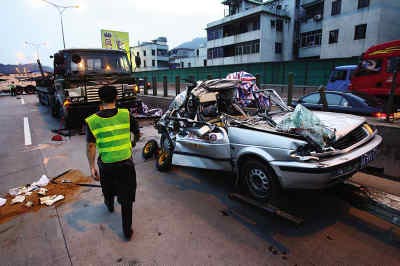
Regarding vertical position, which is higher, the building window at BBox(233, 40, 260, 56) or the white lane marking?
the building window at BBox(233, 40, 260, 56)

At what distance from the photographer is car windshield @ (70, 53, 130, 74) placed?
322 inches

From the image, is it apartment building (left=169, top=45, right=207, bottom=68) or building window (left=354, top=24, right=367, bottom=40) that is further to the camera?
apartment building (left=169, top=45, right=207, bottom=68)

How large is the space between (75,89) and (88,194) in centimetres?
492

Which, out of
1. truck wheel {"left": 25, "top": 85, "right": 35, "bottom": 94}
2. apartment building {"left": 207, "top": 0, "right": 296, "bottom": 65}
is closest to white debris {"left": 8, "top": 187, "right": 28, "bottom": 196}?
truck wheel {"left": 25, "top": 85, "right": 35, "bottom": 94}

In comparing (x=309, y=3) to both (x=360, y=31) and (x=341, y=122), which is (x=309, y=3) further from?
(x=341, y=122)

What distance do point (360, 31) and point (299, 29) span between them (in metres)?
9.85

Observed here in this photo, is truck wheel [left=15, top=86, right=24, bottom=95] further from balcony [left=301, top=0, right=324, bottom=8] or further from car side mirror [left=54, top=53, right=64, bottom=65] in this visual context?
balcony [left=301, top=0, right=324, bottom=8]

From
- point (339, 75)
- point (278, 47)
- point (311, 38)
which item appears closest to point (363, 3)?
point (311, 38)

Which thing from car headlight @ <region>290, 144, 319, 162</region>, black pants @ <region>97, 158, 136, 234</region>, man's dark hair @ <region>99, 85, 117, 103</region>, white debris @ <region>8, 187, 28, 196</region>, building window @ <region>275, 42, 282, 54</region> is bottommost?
white debris @ <region>8, 187, 28, 196</region>

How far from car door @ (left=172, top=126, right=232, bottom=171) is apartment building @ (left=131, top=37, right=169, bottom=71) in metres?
63.7

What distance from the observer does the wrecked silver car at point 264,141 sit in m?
2.81

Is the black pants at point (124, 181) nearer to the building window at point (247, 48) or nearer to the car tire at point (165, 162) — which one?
the car tire at point (165, 162)

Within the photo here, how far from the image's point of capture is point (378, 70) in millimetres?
9133

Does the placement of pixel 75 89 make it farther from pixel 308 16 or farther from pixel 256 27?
pixel 308 16
